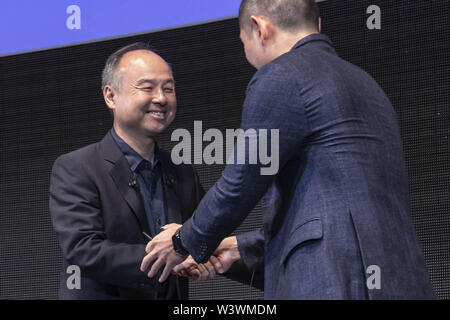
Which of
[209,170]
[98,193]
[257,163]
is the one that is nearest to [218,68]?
[209,170]

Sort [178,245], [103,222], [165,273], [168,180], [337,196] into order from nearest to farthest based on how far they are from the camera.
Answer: [337,196] → [178,245] → [165,273] → [103,222] → [168,180]

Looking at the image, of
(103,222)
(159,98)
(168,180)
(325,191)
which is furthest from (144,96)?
(325,191)

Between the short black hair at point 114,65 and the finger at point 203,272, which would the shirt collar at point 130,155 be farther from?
the finger at point 203,272

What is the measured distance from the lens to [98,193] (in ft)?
6.94

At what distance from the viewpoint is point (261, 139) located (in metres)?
1.61

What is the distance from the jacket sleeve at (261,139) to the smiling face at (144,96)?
2.03ft

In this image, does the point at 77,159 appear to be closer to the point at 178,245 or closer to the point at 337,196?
the point at 178,245

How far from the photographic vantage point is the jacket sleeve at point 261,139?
1601mm

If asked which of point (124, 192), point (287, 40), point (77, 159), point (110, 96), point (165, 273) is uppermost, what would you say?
point (110, 96)

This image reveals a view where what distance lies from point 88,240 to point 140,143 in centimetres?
35

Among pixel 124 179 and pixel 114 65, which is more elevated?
pixel 114 65

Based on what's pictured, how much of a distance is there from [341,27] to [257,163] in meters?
1.50

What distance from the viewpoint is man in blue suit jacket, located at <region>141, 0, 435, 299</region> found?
155cm

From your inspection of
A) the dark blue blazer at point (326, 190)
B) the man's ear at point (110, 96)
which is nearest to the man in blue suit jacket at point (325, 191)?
the dark blue blazer at point (326, 190)
